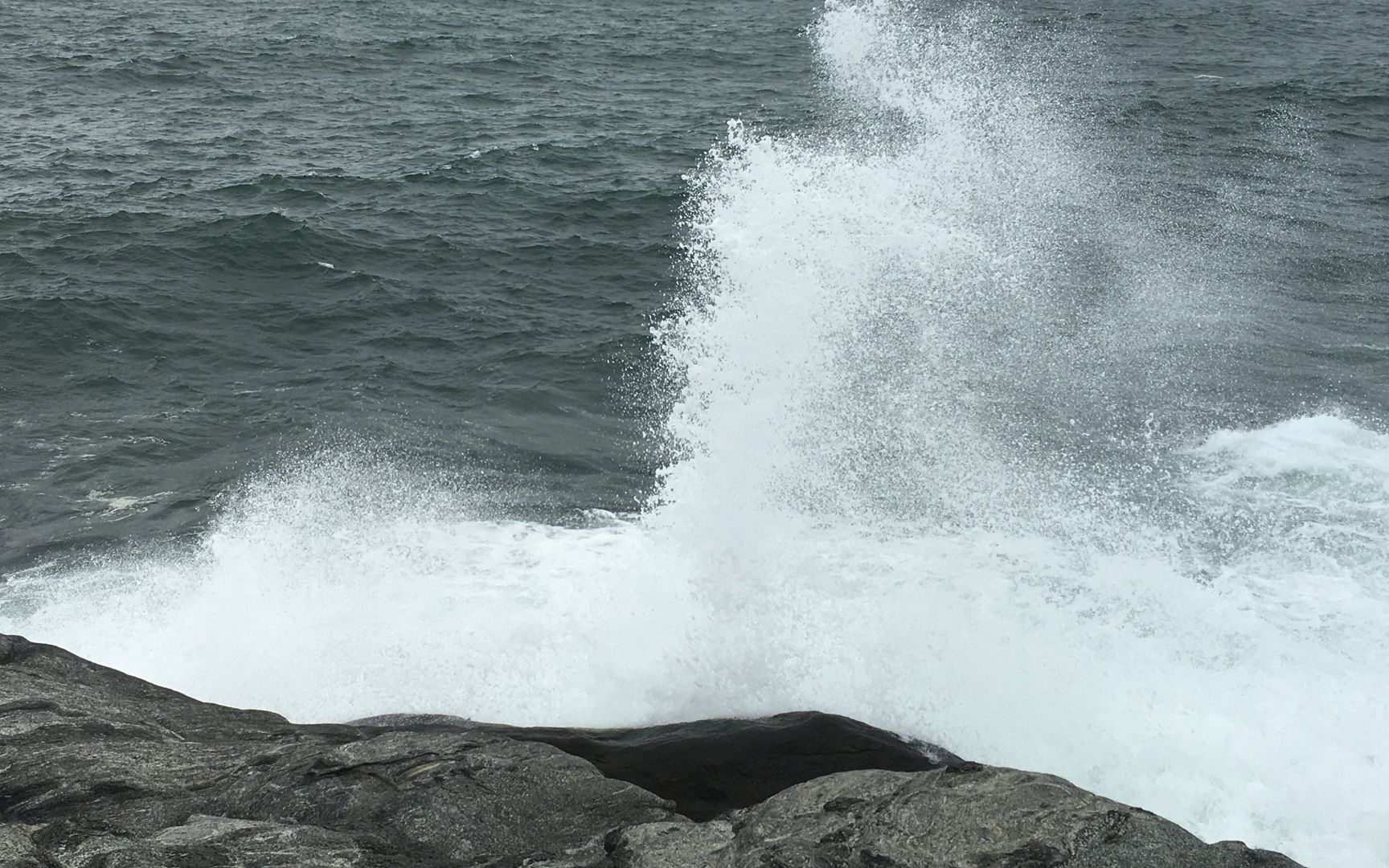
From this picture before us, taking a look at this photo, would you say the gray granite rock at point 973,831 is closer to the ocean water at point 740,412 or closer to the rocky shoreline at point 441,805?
the rocky shoreline at point 441,805

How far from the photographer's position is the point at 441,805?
8891mm

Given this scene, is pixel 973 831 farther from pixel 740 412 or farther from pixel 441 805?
pixel 740 412

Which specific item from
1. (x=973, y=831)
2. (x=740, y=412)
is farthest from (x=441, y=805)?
(x=740, y=412)

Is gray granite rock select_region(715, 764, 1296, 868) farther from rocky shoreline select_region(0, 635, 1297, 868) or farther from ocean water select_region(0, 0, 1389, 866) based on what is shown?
ocean water select_region(0, 0, 1389, 866)

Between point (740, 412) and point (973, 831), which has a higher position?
point (973, 831)

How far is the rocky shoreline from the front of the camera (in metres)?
7.46

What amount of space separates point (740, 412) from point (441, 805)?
8.76m

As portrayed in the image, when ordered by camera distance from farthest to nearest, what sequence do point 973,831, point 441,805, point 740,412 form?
point 740,412 < point 441,805 < point 973,831

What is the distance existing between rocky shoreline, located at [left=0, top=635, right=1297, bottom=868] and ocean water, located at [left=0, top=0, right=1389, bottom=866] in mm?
2373

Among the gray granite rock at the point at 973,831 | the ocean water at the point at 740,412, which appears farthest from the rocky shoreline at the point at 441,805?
the ocean water at the point at 740,412

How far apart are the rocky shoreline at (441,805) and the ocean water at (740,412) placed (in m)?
2.37

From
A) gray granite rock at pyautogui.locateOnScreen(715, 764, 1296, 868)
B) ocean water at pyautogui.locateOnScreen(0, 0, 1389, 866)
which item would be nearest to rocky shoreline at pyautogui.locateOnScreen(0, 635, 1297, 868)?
gray granite rock at pyautogui.locateOnScreen(715, 764, 1296, 868)

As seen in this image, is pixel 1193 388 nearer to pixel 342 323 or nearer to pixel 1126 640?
pixel 1126 640

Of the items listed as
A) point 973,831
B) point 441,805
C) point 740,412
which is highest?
point 973,831
